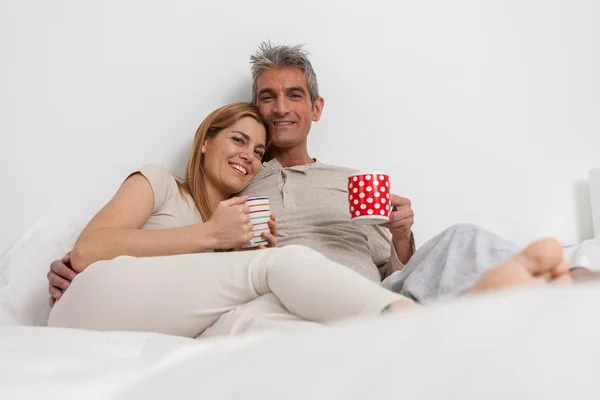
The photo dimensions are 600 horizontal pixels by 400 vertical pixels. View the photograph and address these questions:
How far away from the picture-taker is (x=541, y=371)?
40 centimetres

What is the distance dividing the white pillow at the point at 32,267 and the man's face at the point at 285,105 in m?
0.64

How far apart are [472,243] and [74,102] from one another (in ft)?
4.17

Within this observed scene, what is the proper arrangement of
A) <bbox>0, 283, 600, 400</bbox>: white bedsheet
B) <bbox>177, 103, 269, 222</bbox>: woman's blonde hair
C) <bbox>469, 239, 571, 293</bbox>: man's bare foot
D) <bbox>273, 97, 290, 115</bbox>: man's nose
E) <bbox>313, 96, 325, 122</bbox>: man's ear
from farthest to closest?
<bbox>313, 96, 325, 122</bbox>: man's ear → <bbox>273, 97, 290, 115</bbox>: man's nose → <bbox>177, 103, 269, 222</bbox>: woman's blonde hair → <bbox>469, 239, 571, 293</bbox>: man's bare foot → <bbox>0, 283, 600, 400</bbox>: white bedsheet

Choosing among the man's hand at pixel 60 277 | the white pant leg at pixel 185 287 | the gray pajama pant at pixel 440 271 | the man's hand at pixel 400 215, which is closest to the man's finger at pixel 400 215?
the man's hand at pixel 400 215

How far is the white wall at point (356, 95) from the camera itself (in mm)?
1787

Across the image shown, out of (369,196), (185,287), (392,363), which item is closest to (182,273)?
(185,287)

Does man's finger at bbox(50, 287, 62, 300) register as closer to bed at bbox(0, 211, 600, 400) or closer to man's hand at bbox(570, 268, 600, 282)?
bed at bbox(0, 211, 600, 400)

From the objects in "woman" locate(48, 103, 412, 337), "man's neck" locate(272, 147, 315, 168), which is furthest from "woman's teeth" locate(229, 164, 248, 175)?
"man's neck" locate(272, 147, 315, 168)

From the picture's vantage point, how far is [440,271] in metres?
1.15

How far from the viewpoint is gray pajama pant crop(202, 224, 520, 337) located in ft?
3.02

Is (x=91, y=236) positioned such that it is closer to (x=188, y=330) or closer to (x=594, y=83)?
(x=188, y=330)

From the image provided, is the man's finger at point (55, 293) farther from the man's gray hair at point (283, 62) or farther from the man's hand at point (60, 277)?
the man's gray hair at point (283, 62)

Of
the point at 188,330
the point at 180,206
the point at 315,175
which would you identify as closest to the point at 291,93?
the point at 315,175

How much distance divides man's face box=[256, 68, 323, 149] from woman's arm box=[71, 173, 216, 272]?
0.55 m
